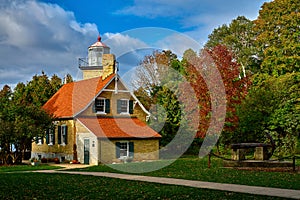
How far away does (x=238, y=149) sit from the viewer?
21.9 metres

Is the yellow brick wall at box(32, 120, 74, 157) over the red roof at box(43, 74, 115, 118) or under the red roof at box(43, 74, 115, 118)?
under

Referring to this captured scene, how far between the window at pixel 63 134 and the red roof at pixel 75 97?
33.7 inches

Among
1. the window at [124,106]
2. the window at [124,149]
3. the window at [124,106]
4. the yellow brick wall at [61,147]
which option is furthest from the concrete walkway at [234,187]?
the window at [124,106]

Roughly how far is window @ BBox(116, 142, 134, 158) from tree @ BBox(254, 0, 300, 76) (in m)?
13.2

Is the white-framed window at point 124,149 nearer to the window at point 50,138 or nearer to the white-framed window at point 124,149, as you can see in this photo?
the white-framed window at point 124,149

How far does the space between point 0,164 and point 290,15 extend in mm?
25301

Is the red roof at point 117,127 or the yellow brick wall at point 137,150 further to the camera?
the red roof at point 117,127

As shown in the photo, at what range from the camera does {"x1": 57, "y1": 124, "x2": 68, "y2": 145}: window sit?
32.5 meters

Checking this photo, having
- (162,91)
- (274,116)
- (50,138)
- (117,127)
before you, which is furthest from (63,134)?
(274,116)

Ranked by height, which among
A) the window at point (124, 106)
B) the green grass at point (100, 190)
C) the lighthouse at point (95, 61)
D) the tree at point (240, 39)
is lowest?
the green grass at point (100, 190)

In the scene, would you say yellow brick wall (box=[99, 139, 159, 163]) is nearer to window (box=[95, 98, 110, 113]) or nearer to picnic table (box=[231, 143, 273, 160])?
window (box=[95, 98, 110, 113])

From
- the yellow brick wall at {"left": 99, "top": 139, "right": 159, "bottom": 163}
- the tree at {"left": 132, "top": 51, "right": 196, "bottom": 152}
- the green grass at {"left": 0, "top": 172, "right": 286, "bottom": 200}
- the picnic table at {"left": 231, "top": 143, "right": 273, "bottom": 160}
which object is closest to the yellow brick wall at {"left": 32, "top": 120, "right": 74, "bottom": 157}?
the yellow brick wall at {"left": 99, "top": 139, "right": 159, "bottom": 163}

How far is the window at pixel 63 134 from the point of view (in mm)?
32475

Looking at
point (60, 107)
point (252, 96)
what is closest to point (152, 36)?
point (252, 96)
